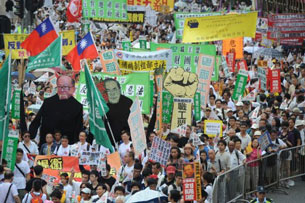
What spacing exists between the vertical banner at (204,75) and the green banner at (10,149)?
A: 5.91 meters

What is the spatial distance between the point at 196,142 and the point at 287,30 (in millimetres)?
13624

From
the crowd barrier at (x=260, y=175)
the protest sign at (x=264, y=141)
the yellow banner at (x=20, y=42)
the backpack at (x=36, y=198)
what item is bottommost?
the crowd barrier at (x=260, y=175)

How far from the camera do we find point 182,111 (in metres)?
16.9

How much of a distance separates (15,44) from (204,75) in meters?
6.46

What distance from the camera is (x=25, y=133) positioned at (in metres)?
15.9

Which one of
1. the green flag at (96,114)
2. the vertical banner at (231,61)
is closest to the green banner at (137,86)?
the green flag at (96,114)

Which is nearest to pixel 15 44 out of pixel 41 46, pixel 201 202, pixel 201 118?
pixel 41 46

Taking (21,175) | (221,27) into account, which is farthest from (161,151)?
(221,27)

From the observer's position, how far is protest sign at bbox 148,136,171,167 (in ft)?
46.1

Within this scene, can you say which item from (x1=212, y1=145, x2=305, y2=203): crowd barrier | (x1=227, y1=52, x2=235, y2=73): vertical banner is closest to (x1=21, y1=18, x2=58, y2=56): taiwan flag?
(x1=227, y1=52, x2=235, y2=73): vertical banner

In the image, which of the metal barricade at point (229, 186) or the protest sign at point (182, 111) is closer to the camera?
the metal barricade at point (229, 186)

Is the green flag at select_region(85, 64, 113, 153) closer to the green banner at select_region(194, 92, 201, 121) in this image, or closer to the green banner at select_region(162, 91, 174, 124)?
the green banner at select_region(162, 91, 174, 124)

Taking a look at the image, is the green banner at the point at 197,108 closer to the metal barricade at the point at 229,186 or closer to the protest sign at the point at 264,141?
the protest sign at the point at 264,141

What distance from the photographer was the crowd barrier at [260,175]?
14508 mm
